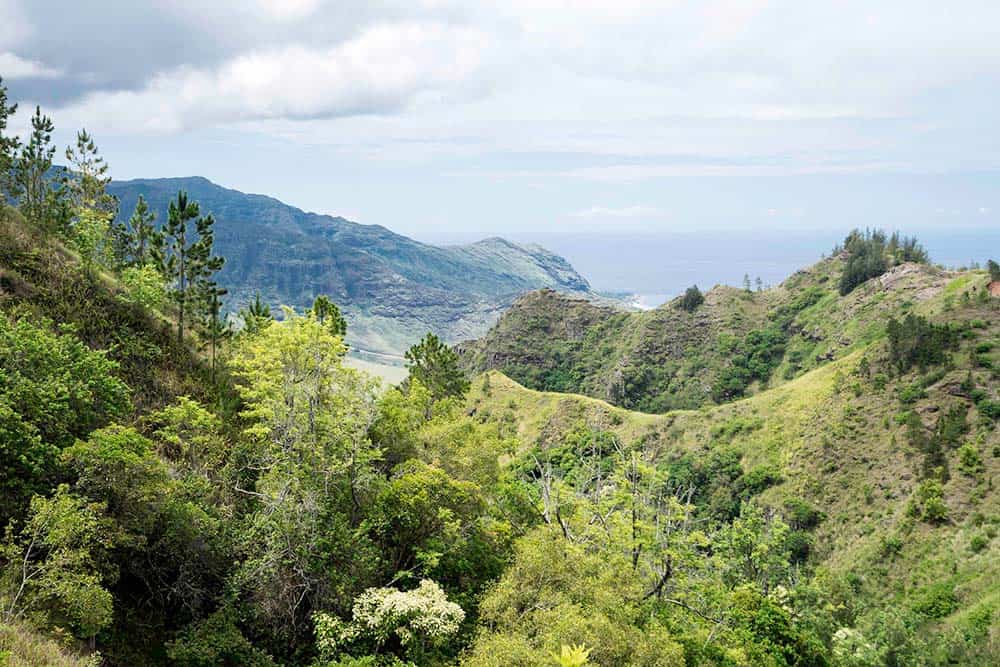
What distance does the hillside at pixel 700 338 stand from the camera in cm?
8950

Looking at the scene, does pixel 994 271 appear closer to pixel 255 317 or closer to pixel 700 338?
pixel 700 338

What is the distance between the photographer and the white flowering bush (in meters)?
18.1

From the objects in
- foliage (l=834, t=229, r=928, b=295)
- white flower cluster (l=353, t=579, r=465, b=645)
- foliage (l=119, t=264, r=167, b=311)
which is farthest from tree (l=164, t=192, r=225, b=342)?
foliage (l=834, t=229, r=928, b=295)

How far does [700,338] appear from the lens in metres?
111

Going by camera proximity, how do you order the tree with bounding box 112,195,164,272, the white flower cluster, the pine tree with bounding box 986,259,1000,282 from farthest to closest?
the pine tree with bounding box 986,259,1000,282
the tree with bounding box 112,195,164,272
the white flower cluster

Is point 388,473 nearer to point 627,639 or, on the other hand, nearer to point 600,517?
point 600,517

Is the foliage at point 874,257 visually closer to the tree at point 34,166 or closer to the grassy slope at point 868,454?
the grassy slope at point 868,454

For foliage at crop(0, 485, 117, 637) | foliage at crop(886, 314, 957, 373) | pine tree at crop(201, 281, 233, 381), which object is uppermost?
foliage at crop(886, 314, 957, 373)

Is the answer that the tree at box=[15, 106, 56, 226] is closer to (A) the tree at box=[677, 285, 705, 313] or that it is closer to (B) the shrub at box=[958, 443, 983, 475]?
(B) the shrub at box=[958, 443, 983, 475]

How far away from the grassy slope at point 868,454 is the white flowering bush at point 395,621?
69.4ft

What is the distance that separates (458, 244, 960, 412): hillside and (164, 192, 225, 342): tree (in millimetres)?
74874

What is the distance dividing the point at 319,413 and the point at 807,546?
43.9 metres

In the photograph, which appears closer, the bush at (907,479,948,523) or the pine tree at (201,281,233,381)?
the pine tree at (201,281,233,381)

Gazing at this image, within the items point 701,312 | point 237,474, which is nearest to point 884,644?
point 237,474
